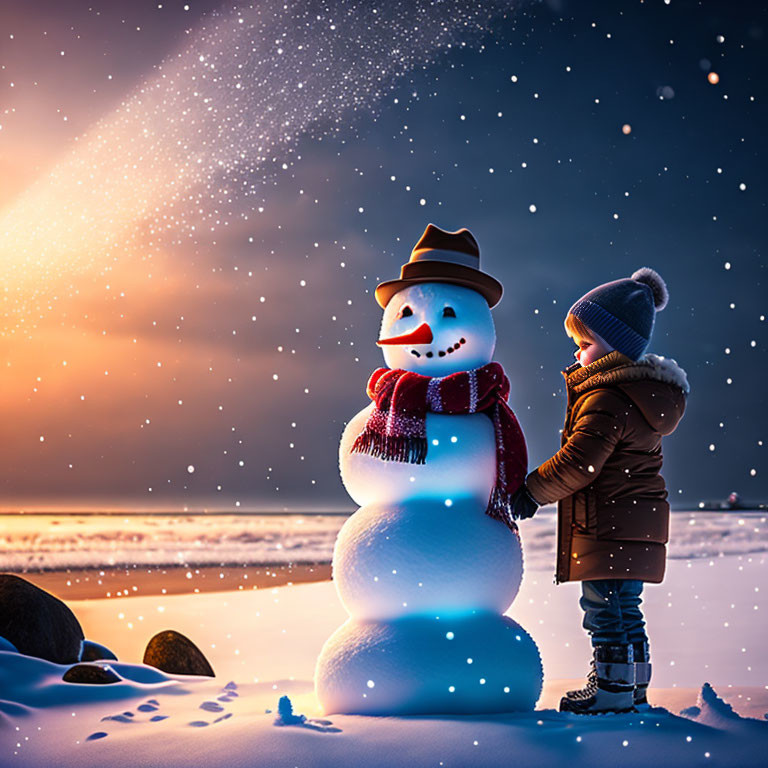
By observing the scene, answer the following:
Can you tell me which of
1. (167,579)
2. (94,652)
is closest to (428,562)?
(94,652)

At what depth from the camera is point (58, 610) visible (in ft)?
16.4

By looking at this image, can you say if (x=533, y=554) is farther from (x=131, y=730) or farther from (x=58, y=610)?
(x=131, y=730)

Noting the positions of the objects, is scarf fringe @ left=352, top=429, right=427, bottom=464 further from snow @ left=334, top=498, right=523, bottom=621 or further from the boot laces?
the boot laces

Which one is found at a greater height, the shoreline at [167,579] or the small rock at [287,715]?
the shoreline at [167,579]

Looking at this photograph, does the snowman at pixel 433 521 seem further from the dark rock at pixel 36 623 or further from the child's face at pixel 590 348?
the dark rock at pixel 36 623

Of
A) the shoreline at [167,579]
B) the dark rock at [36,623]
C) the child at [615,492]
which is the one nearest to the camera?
the child at [615,492]

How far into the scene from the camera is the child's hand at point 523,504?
3688 mm

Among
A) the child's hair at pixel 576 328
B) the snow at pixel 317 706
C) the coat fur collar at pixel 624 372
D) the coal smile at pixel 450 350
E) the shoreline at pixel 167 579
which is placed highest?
the child's hair at pixel 576 328

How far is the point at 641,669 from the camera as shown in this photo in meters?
3.57

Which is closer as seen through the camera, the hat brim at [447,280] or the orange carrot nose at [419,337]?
the orange carrot nose at [419,337]

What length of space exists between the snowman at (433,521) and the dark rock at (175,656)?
79.1 inches

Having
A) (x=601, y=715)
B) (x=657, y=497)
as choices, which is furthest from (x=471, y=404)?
(x=601, y=715)

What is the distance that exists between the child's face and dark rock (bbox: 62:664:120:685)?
10.2ft

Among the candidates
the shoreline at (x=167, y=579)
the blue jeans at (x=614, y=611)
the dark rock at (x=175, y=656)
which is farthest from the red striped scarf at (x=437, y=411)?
the shoreline at (x=167, y=579)
